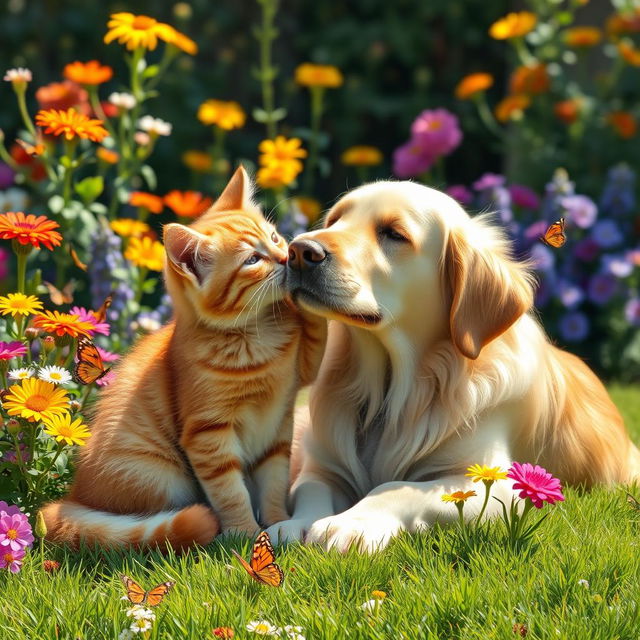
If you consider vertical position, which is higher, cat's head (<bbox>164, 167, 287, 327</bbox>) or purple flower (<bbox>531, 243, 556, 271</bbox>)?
cat's head (<bbox>164, 167, 287, 327</bbox>)

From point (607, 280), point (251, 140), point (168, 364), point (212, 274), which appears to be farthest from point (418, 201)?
point (251, 140)

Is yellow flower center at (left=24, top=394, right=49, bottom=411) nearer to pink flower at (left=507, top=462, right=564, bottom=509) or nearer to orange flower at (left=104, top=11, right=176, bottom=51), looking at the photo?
pink flower at (left=507, top=462, right=564, bottom=509)

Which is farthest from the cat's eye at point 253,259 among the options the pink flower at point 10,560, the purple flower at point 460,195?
the purple flower at point 460,195

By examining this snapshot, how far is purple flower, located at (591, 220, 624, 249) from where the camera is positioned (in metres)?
6.25

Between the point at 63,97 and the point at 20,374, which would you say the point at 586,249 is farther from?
the point at 20,374

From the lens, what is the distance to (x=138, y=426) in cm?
310

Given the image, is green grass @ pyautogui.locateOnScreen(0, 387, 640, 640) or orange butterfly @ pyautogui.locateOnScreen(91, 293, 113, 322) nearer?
green grass @ pyautogui.locateOnScreen(0, 387, 640, 640)

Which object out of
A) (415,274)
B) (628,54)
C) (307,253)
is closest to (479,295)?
(415,274)

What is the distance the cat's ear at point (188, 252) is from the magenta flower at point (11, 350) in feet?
1.73

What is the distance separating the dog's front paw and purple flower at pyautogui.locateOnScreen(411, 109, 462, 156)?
3.62 m

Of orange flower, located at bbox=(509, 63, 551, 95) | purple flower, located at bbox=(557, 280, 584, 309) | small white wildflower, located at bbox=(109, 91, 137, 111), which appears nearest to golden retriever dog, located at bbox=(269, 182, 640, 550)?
small white wildflower, located at bbox=(109, 91, 137, 111)

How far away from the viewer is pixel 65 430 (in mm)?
2969

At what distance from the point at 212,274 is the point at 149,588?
97 cm

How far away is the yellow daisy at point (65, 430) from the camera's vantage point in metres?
2.94
